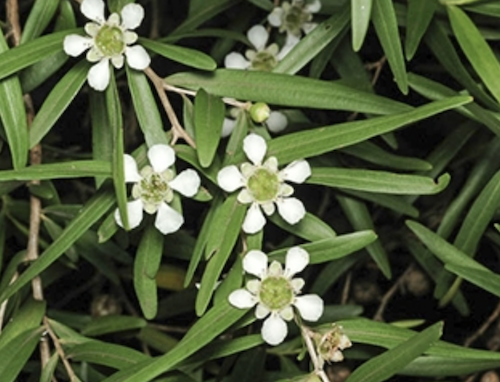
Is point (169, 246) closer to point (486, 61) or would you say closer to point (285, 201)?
point (285, 201)

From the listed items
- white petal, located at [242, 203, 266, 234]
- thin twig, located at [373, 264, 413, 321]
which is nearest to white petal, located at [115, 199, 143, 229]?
Answer: white petal, located at [242, 203, 266, 234]

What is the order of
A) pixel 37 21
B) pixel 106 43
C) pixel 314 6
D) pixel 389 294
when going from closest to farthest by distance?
pixel 106 43
pixel 37 21
pixel 314 6
pixel 389 294

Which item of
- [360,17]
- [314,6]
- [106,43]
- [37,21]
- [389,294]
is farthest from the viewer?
[389,294]

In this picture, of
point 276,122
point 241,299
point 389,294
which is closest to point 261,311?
point 241,299

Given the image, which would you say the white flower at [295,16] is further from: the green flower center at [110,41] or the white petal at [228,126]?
the green flower center at [110,41]

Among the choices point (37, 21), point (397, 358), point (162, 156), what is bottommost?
point (397, 358)

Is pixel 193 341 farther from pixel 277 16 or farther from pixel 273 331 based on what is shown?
pixel 277 16

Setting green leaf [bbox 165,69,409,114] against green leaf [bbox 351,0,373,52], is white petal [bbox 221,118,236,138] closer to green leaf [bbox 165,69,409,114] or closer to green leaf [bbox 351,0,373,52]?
green leaf [bbox 165,69,409,114]
